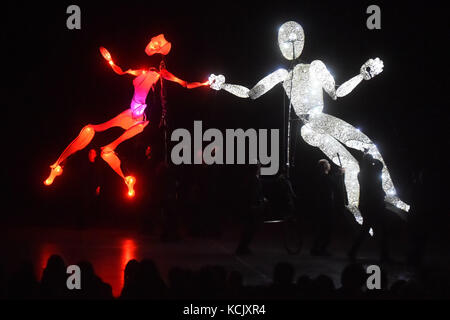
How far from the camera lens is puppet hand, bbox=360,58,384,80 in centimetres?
952

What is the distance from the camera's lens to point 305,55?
38.9ft

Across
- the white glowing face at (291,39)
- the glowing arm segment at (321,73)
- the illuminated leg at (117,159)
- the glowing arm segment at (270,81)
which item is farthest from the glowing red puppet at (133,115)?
the glowing arm segment at (321,73)

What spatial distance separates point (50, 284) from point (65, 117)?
8.71 m

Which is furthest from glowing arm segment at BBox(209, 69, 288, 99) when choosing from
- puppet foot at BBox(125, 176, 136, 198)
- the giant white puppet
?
puppet foot at BBox(125, 176, 136, 198)

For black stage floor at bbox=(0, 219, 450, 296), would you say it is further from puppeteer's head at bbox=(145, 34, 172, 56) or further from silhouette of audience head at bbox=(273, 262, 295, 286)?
puppeteer's head at bbox=(145, 34, 172, 56)

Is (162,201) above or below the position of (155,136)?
below

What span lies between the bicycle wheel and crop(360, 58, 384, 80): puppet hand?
108 inches

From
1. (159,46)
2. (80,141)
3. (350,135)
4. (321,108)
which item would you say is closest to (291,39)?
(321,108)

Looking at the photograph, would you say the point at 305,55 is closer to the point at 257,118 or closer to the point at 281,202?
the point at 257,118

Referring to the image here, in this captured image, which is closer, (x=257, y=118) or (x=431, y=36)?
(x=431, y=36)

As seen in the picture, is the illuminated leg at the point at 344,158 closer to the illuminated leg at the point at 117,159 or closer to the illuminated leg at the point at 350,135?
the illuminated leg at the point at 350,135

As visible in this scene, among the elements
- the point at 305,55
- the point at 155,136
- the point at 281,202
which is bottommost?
the point at 281,202

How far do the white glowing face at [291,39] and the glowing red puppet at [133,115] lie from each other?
153 centimetres

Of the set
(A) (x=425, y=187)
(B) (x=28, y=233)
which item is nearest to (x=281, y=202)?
(A) (x=425, y=187)
